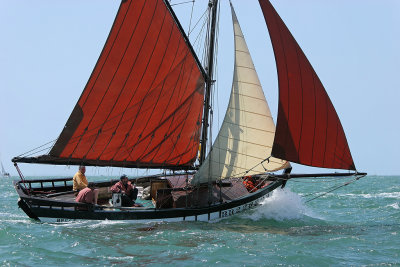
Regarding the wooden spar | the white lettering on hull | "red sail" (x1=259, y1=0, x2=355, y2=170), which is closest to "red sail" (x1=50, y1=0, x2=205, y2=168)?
the white lettering on hull

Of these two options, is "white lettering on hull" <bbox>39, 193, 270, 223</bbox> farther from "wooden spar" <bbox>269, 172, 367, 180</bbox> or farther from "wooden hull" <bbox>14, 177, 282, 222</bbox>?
"wooden spar" <bbox>269, 172, 367, 180</bbox>

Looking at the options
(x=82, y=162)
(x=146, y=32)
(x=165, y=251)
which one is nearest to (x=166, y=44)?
(x=146, y=32)

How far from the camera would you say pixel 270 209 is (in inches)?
944

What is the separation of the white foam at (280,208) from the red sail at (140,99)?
14.1ft

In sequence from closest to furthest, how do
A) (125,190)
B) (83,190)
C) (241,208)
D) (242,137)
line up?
(83,190) → (125,190) → (242,137) → (241,208)

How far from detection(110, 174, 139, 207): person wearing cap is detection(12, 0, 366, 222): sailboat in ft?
1.54

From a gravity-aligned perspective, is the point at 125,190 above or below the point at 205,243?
above

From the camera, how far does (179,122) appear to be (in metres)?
22.6

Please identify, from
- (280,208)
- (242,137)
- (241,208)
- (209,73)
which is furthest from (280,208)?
(209,73)

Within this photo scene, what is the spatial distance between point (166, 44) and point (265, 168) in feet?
21.8

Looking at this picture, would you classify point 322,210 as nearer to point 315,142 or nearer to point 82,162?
point 315,142

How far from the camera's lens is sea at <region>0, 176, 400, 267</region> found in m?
14.3

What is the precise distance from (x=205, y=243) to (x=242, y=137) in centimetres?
603

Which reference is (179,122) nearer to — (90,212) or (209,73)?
(209,73)
